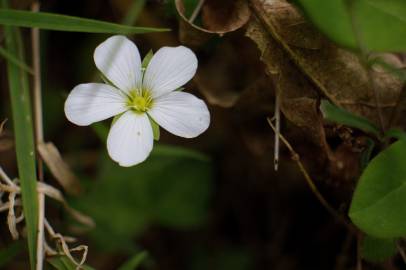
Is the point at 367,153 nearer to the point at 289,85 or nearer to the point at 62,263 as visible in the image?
the point at 289,85

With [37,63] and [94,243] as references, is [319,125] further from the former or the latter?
[94,243]

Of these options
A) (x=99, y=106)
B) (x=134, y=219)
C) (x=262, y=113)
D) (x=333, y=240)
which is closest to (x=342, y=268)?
(x=333, y=240)

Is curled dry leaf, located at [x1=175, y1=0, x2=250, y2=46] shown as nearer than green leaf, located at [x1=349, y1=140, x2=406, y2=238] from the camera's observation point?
No

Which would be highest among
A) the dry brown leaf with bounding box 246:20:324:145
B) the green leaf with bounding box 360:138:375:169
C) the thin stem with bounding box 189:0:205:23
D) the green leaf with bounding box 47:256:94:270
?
the thin stem with bounding box 189:0:205:23

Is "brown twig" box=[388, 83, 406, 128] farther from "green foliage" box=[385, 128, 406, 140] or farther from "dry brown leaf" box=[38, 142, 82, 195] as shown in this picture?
"dry brown leaf" box=[38, 142, 82, 195]

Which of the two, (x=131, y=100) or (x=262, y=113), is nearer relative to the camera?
(x=131, y=100)

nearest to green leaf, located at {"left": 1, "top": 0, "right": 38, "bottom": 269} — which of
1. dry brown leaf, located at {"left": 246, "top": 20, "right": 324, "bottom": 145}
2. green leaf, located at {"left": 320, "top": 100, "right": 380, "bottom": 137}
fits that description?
dry brown leaf, located at {"left": 246, "top": 20, "right": 324, "bottom": 145}

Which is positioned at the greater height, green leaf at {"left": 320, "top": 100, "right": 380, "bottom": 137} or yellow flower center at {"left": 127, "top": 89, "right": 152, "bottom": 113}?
yellow flower center at {"left": 127, "top": 89, "right": 152, "bottom": 113}

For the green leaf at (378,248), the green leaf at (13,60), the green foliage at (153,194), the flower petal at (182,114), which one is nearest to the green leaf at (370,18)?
the flower petal at (182,114)
